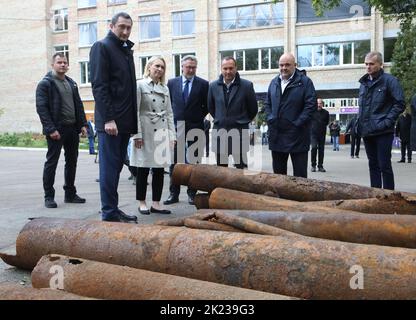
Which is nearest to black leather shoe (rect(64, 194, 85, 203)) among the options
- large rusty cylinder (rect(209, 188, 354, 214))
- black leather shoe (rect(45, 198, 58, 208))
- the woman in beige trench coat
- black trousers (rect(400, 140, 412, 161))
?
black leather shoe (rect(45, 198, 58, 208))

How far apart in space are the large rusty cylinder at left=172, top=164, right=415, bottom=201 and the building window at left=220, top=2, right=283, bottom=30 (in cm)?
3508

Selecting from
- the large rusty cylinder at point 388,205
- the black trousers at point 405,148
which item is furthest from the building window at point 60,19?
the large rusty cylinder at point 388,205

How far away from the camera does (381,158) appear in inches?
255

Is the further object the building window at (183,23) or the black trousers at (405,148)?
the building window at (183,23)

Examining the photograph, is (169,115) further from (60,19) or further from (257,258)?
(60,19)

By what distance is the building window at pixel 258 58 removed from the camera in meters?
38.5

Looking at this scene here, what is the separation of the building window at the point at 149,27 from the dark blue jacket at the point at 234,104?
3670 cm

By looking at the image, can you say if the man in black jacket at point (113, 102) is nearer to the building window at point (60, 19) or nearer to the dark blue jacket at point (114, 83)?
the dark blue jacket at point (114, 83)

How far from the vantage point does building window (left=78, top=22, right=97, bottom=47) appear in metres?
45.4

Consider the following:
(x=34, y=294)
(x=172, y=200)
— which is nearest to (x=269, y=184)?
(x=34, y=294)

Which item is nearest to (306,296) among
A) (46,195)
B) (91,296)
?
(91,296)

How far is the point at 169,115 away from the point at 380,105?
260 cm

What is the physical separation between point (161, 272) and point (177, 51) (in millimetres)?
39575

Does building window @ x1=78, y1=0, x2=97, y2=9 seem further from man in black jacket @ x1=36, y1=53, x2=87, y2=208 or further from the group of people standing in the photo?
the group of people standing
